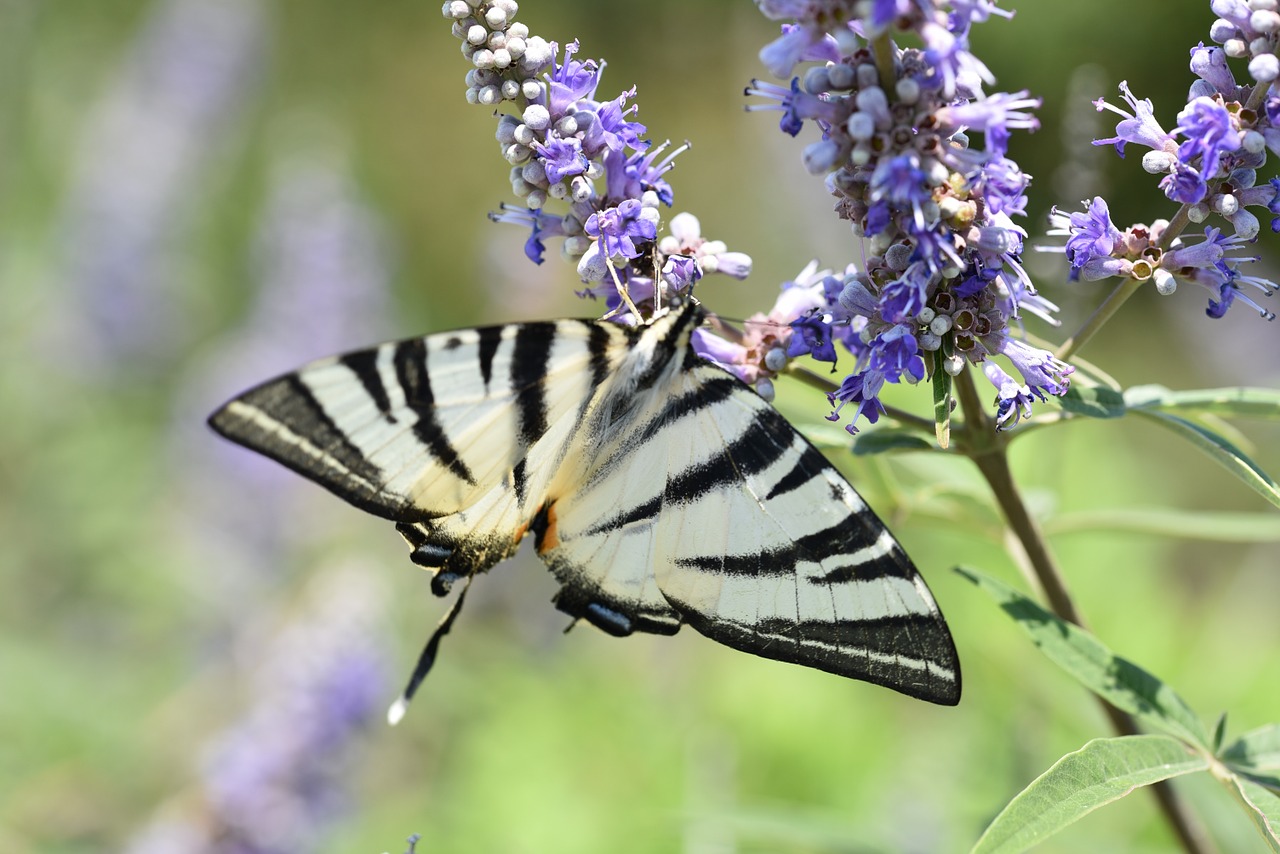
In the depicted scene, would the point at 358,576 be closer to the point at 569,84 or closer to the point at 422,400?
the point at 422,400

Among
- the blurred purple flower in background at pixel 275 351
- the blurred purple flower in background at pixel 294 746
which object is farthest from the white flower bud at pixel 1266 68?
the blurred purple flower in background at pixel 275 351

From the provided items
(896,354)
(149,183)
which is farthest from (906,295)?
(149,183)

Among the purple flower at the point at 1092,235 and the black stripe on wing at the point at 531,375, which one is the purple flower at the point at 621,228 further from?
the purple flower at the point at 1092,235

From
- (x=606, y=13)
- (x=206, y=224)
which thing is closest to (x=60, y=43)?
(x=206, y=224)

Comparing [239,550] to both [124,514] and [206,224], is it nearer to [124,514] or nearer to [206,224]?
[124,514]

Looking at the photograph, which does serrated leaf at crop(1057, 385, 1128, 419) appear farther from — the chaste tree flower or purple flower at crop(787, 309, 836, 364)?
purple flower at crop(787, 309, 836, 364)
